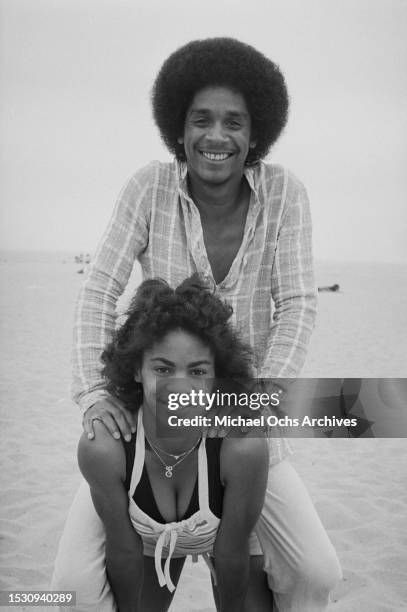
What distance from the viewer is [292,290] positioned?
1.35 meters

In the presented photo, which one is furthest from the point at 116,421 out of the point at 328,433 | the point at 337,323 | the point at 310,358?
the point at 337,323

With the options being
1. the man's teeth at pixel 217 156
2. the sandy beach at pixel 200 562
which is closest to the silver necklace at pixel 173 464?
the man's teeth at pixel 217 156

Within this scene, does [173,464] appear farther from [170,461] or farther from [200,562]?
[200,562]

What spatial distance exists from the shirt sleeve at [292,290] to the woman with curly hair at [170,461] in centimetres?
7

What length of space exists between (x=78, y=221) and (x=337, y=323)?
4730mm

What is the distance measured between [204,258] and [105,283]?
205 millimetres

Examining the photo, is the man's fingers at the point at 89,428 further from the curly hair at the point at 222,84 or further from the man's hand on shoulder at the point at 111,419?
the curly hair at the point at 222,84

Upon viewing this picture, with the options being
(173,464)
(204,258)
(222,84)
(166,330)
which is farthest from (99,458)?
(222,84)

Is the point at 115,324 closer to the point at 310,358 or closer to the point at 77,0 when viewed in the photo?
the point at 77,0

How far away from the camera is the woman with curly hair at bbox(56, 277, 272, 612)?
47.5 inches

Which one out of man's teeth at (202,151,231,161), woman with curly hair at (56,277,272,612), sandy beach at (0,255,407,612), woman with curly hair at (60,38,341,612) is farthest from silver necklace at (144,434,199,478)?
sandy beach at (0,255,407,612)

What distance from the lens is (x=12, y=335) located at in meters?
5.02

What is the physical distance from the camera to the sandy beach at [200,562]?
191cm

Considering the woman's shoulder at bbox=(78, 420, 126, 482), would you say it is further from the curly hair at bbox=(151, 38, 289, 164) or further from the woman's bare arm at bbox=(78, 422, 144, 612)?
the curly hair at bbox=(151, 38, 289, 164)
